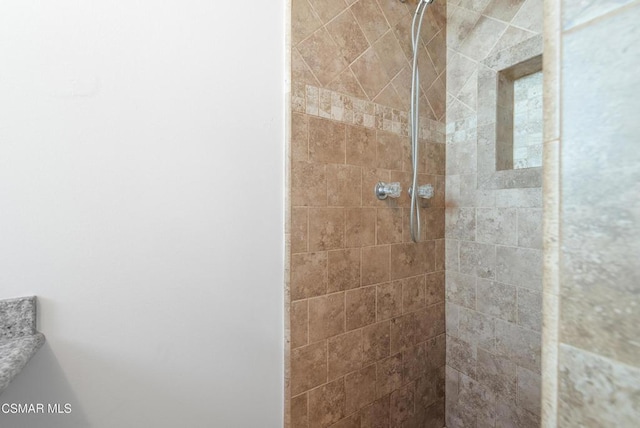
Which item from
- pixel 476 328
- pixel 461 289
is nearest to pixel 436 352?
pixel 476 328

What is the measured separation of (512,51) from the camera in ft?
4.33

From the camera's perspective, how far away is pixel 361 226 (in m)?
1.26

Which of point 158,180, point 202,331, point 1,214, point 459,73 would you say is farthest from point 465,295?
point 1,214

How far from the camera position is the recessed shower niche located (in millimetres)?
1329

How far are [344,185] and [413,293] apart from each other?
2.26 ft

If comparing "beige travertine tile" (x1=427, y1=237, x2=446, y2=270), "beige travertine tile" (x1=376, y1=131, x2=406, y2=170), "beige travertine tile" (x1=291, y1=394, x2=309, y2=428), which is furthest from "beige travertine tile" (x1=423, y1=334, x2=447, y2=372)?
"beige travertine tile" (x1=376, y1=131, x2=406, y2=170)

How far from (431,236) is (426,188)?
32 cm

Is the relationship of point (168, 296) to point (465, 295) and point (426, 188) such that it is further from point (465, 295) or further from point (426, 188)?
point (465, 295)

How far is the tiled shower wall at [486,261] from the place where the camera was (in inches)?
50.1

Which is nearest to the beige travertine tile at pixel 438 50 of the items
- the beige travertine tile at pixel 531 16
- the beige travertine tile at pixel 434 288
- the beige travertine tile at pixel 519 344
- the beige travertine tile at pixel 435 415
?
the beige travertine tile at pixel 531 16

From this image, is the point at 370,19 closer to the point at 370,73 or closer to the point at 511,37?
the point at 370,73

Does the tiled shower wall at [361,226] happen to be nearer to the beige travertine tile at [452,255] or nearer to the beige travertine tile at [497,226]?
the beige travertine tile at [452,255]

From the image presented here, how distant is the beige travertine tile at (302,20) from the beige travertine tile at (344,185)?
0.50m

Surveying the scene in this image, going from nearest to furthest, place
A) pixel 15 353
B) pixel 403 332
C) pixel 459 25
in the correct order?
pixel 15 353
pixel 403 332
pixel 459 25
